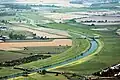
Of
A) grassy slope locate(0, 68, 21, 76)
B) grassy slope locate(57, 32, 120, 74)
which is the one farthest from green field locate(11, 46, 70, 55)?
grassy slope locate(0, 68, 21, 76)

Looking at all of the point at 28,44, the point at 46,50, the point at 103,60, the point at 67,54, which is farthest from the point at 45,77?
the point at 28,44

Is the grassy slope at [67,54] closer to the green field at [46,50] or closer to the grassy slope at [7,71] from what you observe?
the green field at [46,50]

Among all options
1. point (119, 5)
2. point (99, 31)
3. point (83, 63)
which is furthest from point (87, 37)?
point (119, 5)

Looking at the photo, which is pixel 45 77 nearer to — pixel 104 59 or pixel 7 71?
pixel 7 71

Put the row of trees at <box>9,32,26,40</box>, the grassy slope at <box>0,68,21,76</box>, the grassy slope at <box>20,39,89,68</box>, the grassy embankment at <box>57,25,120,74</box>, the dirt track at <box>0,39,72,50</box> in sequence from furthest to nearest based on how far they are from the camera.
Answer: the row of trees at <box>9,32,26,40</box>, the dirt track at <box>0,39,72,50</box>, the grassy slope at <box>20,39,89,68</box>, the grassy embankment at <box>57,25,120,74</box>, the grassy slope at <box>0,68,21,76</box>

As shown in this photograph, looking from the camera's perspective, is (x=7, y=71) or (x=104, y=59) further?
(x=104, y=59)

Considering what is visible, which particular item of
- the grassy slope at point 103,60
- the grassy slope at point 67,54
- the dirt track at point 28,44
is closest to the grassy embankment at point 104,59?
the grassy slope at point 103,60

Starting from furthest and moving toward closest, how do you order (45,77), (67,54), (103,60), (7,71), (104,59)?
(67,54) < (104,59) < (103,60) < (7,71) < (45,77)

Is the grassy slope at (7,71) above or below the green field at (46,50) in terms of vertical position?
below

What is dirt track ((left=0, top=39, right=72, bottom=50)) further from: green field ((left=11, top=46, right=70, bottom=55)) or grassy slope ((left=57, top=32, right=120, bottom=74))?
grassy slope ((left=57, top=32, right=120, bottom=74))

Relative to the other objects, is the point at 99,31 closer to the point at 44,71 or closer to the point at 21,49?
the point at 21,49

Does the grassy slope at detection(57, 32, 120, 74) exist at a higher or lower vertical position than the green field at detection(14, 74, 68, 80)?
higher
